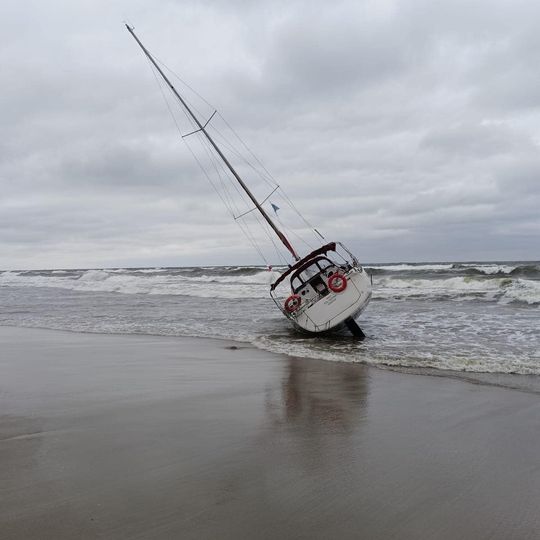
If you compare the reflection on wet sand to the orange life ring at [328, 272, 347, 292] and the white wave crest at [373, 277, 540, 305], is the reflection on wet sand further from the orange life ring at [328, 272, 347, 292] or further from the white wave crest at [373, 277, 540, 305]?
the white wave crest at [373, 277, 540, 305]

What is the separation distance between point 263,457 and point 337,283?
10620mm

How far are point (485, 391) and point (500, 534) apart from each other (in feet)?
14.0

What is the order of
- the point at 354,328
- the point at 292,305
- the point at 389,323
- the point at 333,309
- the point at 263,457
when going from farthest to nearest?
the point at 389,323 → the point at 292,305 → the point at 333,309 → the point at 354,328 → the point at 263,457

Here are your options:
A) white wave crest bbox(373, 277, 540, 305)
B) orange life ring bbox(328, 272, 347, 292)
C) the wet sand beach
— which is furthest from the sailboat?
white wave crest bbox(373, 277, 540, 305)

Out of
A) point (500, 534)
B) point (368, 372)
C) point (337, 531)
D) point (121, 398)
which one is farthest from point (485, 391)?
point (121, 398)

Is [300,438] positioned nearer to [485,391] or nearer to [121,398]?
[121,398]

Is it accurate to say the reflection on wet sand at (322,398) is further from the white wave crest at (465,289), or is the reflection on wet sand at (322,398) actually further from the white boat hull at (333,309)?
the white wave crest at (465,289)

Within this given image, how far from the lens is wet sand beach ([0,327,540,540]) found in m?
3.30

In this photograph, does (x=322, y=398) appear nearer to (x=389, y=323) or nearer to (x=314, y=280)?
(x=314, y=280)

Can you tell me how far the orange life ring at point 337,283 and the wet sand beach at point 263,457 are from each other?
21.3ft

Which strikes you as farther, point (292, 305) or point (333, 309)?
point (292, 305)

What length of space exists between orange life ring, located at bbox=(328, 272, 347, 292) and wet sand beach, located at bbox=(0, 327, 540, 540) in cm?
649

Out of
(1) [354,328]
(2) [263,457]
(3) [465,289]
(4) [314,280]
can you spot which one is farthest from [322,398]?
(3) [465,289]

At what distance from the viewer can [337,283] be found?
14.8 metres
